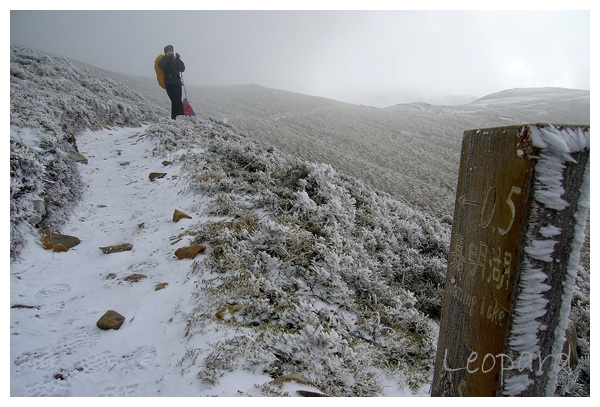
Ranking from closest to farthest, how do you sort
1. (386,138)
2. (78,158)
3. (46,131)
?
(46,131) → (78,158) → (386,138)

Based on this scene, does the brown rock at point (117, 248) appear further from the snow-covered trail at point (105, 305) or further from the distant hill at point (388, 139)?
the distant hill at point (388, 139)

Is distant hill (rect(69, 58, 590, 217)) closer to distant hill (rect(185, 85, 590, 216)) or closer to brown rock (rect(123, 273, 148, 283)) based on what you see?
distant hill (rect(185, 85, 590, 216))

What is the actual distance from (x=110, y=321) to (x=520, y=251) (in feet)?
13.7

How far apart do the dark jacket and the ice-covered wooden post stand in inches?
508

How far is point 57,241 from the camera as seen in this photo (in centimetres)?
539

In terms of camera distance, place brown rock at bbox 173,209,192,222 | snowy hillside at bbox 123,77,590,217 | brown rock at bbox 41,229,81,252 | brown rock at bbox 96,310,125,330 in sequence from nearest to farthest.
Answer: brown rock at bbox 96,310,125,330 < brown rock at bbox 41,229,81,252 < brown rock at bbox 173,209,192,222 < snowy hillside at bbox 123,77,590,217

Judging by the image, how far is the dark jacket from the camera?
40.9 feet

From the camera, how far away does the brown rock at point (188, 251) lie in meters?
4.87

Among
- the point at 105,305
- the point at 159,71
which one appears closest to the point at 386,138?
the point at 159,71

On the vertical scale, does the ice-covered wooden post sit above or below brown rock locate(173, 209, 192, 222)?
above

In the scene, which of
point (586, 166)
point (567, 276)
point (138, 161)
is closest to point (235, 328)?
point (567, 276)

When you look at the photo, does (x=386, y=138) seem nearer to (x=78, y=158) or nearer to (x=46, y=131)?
(x=78, y=158)

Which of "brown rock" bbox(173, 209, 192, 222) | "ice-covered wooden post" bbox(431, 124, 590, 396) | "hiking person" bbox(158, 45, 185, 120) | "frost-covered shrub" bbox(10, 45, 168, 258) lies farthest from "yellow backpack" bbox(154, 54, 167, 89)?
"ice-covered wooden post" bbox(431, 124, 590, 396)

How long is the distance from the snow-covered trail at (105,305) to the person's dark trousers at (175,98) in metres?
7.41
